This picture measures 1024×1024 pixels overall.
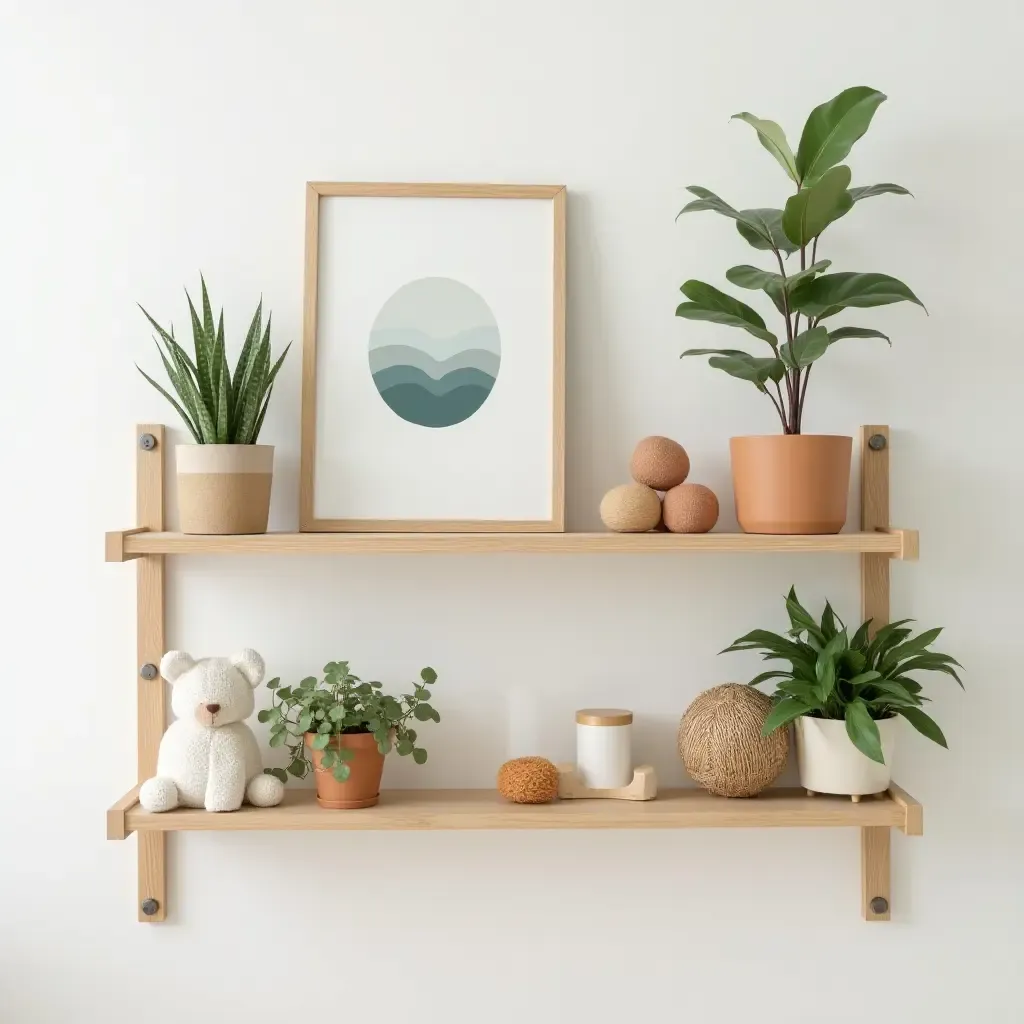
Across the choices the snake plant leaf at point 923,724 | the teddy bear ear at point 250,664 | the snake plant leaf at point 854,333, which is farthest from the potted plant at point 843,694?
the teddy bear ear at point 250,664

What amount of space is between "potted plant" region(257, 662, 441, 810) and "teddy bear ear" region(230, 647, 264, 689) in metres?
0.02

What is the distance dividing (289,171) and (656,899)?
3.65 ft

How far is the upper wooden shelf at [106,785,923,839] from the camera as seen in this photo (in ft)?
4.09

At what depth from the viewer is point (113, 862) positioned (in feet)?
4.59

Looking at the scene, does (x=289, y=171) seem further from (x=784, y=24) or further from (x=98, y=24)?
(x=784, y=24)

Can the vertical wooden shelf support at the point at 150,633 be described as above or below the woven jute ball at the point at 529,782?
above

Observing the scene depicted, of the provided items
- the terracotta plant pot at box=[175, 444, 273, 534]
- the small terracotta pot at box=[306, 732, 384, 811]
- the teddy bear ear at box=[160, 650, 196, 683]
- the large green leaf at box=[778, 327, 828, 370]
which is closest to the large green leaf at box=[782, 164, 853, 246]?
the large green leaf at box=[778, 327, 828, 370]

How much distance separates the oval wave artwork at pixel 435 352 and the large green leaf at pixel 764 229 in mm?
344

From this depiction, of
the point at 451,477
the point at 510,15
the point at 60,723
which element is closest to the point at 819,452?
the point at 451,477

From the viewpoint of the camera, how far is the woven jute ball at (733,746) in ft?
4.24

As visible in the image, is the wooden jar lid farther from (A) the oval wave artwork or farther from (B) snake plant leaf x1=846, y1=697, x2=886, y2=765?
(A) the oval wave artwork

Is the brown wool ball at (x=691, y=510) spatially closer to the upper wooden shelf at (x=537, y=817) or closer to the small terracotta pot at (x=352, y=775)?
the upper wooden shelf at (x=537, y=817)

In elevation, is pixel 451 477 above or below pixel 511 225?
below

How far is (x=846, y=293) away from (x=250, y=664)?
2.83ft
